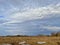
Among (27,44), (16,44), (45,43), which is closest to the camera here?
(16,44)

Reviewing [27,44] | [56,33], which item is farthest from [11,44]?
[56,33]

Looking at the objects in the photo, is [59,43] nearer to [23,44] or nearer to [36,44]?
[36,44]

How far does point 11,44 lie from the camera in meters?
17.5

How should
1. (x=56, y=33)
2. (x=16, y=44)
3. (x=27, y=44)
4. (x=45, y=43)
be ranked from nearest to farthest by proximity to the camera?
(x=16, y=44) < (x=27, y=44) < (x=45, y=43) < (x=56, y=33)

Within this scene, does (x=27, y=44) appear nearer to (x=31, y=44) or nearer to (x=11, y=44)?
(x=31, y=44)

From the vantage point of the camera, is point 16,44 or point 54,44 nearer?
point 16,44

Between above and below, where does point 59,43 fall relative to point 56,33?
below

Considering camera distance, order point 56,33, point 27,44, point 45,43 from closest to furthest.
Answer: point 27,44 → point 45,43 → point 56,33

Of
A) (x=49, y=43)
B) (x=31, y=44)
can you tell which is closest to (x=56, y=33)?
(x=49, y=43)

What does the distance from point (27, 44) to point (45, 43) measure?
7.62 ft

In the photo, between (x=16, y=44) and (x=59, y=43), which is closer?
(x=16, y=44)

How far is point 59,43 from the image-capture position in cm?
1916

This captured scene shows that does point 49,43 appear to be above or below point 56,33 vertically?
below

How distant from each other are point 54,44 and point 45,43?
3.65 feet
